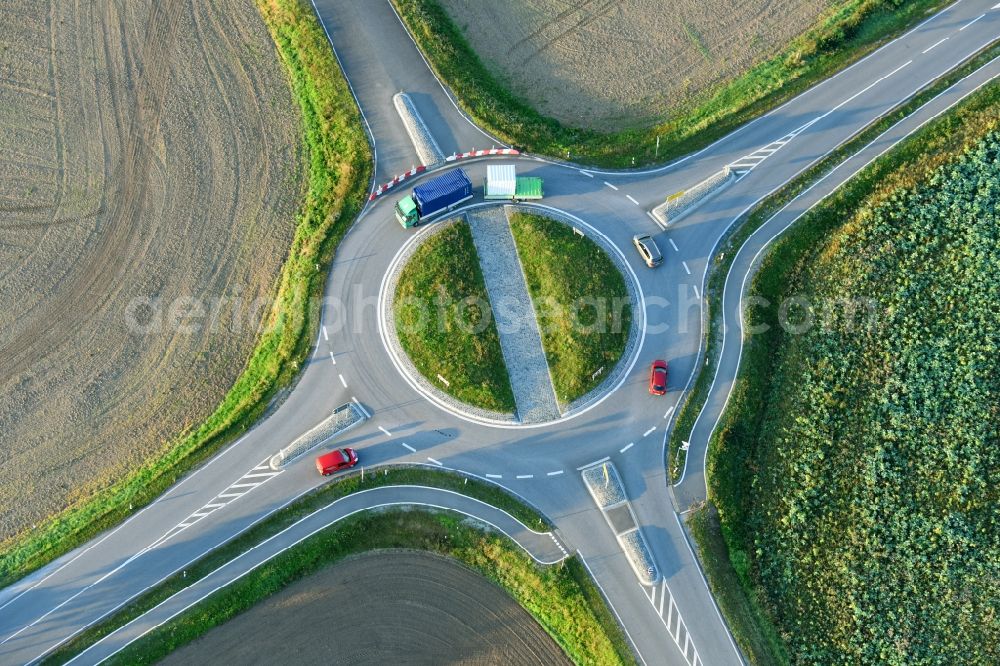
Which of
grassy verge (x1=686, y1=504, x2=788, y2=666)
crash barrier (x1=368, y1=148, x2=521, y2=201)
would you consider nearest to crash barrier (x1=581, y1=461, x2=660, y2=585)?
grassy verge (x1=686, y1=504, x2=788, y2=666)

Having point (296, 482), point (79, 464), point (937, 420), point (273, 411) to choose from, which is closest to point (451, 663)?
point (296, 482)

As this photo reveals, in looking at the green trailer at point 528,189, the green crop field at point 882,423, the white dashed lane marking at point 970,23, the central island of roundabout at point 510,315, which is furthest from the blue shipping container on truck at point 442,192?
the white dashed lane marking at point 970,23

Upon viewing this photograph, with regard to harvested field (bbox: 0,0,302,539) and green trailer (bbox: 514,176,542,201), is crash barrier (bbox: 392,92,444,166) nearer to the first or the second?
green trailer (bbox: 514,176,542,201)

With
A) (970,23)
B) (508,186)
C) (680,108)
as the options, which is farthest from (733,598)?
(970,23)

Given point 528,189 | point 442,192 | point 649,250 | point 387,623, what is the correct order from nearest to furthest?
point 387,623
point 442,192
point 649,250
point 528,189

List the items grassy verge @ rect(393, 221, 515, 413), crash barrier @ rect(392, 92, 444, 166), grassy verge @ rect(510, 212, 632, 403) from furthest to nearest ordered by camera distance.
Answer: crash barrier @ rect(392, 92, 444, 166), grassy verge @ rect(510, 212, 632, 403), grassy verge @ rect(393, 221, 515, 413)

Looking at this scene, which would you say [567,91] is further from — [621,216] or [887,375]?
[887,375]

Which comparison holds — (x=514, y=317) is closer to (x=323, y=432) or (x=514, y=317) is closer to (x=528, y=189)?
(x=528, y=189)
